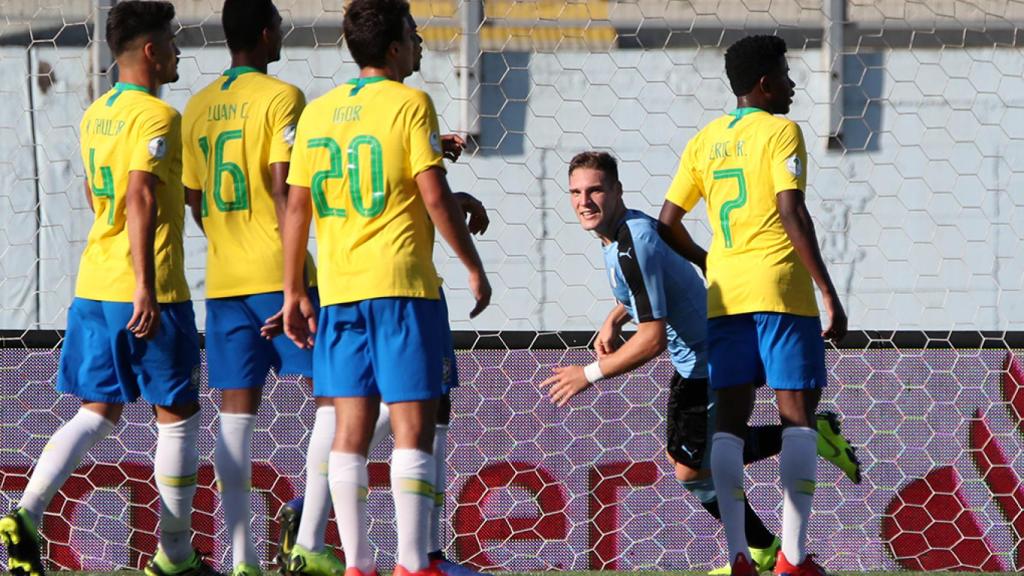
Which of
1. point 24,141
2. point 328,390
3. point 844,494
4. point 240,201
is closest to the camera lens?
point 328,390

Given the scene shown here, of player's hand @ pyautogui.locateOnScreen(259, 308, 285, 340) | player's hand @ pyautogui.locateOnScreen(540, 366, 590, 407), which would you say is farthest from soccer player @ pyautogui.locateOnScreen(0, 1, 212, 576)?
player's hand @ pyautogui.locateOnScreen(540, 366, 590, 407)

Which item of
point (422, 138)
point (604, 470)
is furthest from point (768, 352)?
point (422, 138)

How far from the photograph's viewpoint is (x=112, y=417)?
3.72 metres

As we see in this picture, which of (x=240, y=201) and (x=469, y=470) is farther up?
(x=240, y=201)

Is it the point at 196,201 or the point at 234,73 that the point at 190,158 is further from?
the point at 234,73

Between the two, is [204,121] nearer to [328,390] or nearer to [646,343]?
[328,390]

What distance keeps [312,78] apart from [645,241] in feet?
5.19

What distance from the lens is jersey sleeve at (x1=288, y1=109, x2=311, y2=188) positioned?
321 centimetres

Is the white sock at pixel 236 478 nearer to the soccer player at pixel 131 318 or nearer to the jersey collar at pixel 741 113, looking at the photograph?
the soccer player at pixel 131 318

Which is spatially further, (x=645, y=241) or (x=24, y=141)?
(x=24, y=141)

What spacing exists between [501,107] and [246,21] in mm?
1221

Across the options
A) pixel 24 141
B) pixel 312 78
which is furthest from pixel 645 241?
pixel 24 141

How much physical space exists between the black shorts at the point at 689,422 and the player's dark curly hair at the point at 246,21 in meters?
1.43

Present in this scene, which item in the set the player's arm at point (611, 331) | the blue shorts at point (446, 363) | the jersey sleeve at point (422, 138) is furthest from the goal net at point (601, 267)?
the jersey sleeve at point (422, 138)
